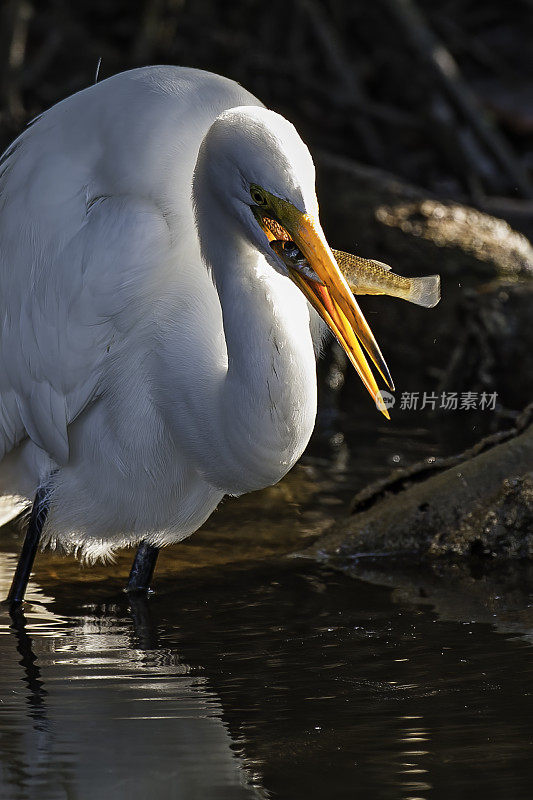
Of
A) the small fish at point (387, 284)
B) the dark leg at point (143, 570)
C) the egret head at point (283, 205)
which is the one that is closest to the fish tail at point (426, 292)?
the small fish at point (387, 284)

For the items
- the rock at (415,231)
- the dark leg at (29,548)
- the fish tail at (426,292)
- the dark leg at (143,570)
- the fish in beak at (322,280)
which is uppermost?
the fish in beak at (322,280)

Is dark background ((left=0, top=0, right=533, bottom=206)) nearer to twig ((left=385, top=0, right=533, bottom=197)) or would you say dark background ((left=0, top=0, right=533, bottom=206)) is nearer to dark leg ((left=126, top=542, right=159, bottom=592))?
twig ((left=385, top=0, right=533, bottom=197))

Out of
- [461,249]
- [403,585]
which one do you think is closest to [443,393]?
[461,249]

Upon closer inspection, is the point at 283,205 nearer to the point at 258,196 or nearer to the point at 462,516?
the point at 258,196

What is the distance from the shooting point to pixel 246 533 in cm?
457

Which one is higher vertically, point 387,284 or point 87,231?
point 87,231

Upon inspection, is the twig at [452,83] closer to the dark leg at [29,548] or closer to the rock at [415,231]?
the rock at [415,231]

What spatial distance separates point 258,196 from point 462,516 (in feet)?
5.34

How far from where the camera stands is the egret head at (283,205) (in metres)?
2.89

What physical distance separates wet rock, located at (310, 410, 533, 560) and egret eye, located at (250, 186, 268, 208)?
1.58 m

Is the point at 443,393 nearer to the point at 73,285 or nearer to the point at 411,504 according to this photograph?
the point at 411,504

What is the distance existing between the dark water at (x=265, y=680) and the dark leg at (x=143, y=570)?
58mm

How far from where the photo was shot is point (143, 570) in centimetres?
401

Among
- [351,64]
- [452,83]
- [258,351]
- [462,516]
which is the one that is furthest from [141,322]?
[351,64]
